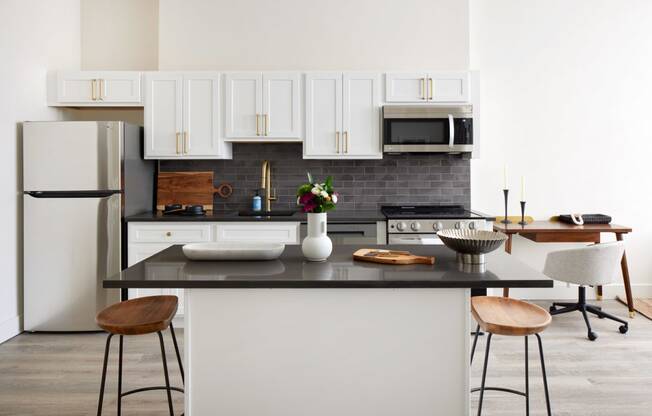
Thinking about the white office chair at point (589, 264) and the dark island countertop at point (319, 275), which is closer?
the dark island countertop at point (319, 275)

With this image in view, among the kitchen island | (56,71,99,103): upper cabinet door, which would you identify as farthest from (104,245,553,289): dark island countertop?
(56,71,99,103): upper cabinet door

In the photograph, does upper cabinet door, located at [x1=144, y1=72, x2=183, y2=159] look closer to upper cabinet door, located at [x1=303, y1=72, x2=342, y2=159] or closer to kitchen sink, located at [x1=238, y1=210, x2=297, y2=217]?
kitchen sink, located at [x1=238, y1=210, x2=297, y2=217]

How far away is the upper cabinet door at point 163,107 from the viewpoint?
4.90m

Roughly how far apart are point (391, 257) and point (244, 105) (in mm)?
2761

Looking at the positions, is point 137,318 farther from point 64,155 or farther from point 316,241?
point 64,155

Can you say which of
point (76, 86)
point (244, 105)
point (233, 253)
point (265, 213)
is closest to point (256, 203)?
point (265, 213)

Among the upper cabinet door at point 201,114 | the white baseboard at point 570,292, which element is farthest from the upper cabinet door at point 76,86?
the white baseboard at point 570,292

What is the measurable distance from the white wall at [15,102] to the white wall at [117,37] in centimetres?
52

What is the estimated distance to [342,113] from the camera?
4.92 meters

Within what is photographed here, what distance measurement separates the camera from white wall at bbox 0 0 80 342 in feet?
14.0

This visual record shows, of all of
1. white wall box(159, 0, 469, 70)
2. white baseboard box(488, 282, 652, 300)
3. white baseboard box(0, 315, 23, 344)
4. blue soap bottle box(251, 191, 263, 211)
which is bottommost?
white baseboard box(0, 315, 23, 344)

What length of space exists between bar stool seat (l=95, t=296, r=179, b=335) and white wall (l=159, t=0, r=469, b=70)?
3.07 meters

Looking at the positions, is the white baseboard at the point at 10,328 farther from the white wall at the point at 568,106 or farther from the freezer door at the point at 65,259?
the white wall at the point at 568,106

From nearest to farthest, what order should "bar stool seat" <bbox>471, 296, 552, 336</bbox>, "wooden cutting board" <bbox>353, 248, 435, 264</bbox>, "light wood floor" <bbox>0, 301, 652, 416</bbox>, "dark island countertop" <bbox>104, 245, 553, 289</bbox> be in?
"dark island countertop" <bbox>104, 245, 553, 289</bbox> < "bar stool seat" <bbox>471, 296, 552, 336</bbox> < "wooden cutting board" <bbox>353, 248, 435, 264</bbox> < "light wood floor" <bbox>0, 301, 652, 416</bbox>
